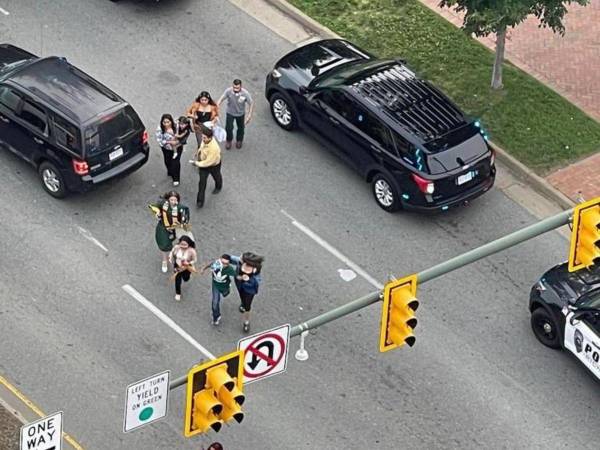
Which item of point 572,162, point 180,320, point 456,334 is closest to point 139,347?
point 180,320

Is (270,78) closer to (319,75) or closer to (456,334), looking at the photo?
(319,75)

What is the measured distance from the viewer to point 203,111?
22.6 meters

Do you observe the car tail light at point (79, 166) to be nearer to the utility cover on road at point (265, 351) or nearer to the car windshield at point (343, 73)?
the car windshield at point (343, 73)

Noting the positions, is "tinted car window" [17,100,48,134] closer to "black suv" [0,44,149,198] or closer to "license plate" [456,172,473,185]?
"black suv" [0,44,149,198]

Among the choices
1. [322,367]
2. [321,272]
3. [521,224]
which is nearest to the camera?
[322,367]

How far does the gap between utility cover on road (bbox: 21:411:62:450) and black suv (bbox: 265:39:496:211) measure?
31.8 feet

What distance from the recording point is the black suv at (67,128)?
71.5 feet

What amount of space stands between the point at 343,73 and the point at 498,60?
9.97 ft

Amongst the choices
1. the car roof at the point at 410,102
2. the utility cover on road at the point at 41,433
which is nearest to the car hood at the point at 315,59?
the car roof at the point at 410,102

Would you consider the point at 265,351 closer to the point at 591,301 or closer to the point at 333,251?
the point at 591,301

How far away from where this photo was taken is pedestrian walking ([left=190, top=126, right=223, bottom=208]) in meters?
21.7

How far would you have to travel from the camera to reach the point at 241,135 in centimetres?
2362

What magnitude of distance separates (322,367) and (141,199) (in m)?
4.62

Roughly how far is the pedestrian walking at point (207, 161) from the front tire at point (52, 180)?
6.78 ft
